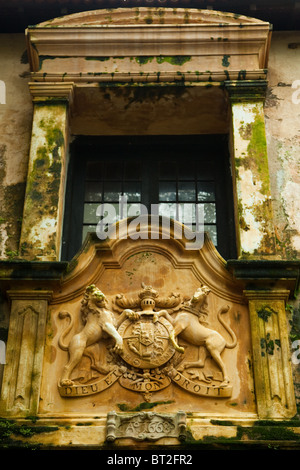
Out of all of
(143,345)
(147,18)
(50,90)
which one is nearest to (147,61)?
(147,18)

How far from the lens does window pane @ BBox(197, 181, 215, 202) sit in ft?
32.8

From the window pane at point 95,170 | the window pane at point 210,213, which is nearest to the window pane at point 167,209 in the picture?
the window pane at point 210,213

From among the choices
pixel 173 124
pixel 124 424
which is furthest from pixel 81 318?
pixel 173 124

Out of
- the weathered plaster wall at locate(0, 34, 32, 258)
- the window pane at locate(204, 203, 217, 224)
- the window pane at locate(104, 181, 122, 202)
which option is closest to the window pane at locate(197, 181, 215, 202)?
the window pane at locate(204, 203, 217, 224)

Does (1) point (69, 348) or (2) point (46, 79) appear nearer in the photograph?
(1) point (69, 348)

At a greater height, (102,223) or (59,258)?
(102,223)

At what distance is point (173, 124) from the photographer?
10336mm

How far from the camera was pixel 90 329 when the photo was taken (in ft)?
27.2

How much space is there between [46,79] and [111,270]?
268 centimetres

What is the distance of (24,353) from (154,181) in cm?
298

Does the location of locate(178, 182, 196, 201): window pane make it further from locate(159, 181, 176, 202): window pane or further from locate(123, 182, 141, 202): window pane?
locate(123, 182, 141, 202): window pane

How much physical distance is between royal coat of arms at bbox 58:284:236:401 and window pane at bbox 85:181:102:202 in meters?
1.83

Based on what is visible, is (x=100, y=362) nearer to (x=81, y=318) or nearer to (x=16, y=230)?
(x=81, y=318)

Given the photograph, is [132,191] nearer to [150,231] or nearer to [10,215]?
[150,231]
